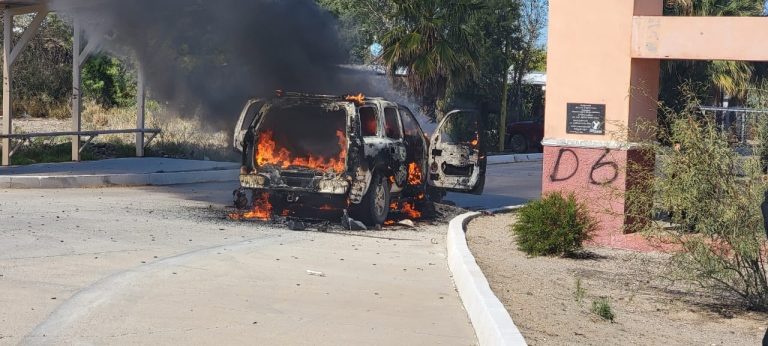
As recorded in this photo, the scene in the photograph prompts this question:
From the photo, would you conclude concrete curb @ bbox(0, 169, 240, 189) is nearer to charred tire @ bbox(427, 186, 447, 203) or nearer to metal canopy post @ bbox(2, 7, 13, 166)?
metal canopy post @ bbox(2, 7, 13, 166)

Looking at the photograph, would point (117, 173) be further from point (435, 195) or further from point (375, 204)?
point (375, 204)

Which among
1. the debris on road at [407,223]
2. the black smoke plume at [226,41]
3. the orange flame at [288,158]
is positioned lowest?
the debris on road at [407,223]

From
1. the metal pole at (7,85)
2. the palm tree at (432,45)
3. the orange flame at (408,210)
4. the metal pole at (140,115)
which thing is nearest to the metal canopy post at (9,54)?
the metal pole at (7,85)

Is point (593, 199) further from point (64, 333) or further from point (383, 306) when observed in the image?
point (64, 333)

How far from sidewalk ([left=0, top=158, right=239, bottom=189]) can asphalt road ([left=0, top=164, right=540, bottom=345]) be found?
174 centimetres

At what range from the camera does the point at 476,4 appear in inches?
1108

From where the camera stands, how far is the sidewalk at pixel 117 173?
18250 millimetres

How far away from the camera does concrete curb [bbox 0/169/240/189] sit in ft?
59.3

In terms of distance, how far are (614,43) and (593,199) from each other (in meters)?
1.98

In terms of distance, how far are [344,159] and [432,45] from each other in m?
13.0

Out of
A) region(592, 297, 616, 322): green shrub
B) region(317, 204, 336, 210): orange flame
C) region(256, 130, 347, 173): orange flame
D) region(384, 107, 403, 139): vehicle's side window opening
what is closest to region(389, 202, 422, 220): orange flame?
region(317, 204, 336, 210): orange flame

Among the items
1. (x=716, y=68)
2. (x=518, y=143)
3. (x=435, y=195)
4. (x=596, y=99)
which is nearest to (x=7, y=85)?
(x=435, y=195)

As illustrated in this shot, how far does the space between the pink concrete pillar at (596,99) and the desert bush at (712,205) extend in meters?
3.72

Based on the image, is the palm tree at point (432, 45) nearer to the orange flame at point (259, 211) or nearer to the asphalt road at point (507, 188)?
the asphalt road at point (507, 188)
